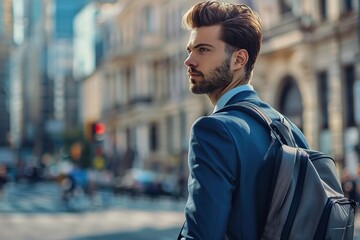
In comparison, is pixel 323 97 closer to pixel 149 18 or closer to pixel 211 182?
pixel 149 18

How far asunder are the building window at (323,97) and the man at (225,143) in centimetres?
3183

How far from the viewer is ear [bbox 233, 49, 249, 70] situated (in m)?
3.16

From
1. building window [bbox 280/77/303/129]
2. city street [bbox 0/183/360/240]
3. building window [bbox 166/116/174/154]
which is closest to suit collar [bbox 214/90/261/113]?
city street [bbox 0/183/360/240]

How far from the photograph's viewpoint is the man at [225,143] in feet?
9.23

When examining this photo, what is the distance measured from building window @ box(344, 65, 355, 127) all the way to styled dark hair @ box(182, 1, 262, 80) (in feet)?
99.4

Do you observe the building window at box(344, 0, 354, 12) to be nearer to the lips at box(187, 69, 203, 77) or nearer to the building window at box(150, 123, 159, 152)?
the building window at box(150, 123, 159, 152)

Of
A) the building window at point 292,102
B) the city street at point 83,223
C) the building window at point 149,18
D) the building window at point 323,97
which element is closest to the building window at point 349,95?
the building window at point 323,97

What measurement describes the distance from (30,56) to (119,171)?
Answer: 11998 centimetres

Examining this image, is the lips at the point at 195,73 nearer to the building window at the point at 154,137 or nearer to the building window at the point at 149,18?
the building window at the point at 149,18

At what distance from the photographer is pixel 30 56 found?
184m

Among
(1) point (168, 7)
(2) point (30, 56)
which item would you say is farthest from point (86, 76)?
(2) point (30, 56)

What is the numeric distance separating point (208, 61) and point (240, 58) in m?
0.11

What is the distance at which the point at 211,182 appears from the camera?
9.22ft

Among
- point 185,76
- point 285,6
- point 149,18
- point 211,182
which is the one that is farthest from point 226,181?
point 149,18
